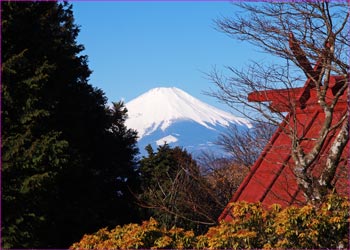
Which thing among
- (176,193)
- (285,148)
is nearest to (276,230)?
(285,148)

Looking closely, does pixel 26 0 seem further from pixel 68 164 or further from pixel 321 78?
pixel 321 78

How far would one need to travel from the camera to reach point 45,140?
38.3ft

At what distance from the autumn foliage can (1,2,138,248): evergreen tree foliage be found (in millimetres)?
6045

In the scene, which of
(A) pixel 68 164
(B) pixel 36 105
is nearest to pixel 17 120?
(B) pixel 36 105

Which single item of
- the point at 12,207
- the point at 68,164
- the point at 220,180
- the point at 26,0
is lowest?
the point at 12,207

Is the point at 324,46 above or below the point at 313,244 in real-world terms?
above

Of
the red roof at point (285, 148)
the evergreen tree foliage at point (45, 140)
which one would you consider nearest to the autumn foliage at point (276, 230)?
the red roof at point (285, 148)

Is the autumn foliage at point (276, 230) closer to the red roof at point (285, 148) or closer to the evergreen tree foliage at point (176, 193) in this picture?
the red roof at point (285, 148)

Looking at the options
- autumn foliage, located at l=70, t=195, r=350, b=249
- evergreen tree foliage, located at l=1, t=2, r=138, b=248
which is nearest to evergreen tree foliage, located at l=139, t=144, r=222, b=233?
evergreen tree foliage, located at l=1, t=2, r=138, b=248

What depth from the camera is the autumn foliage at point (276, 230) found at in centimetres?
527

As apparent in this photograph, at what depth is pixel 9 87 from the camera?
1190 centimetres

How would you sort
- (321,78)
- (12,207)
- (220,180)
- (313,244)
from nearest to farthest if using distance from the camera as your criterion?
(313,244) → (321,78) → (12,207) → (220,180)

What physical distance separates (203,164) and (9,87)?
10.8 m

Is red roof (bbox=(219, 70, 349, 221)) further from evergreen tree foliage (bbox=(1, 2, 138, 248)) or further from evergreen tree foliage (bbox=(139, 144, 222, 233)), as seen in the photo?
evergreen tree foliage (bbox=(1, 2, 138, 248))
